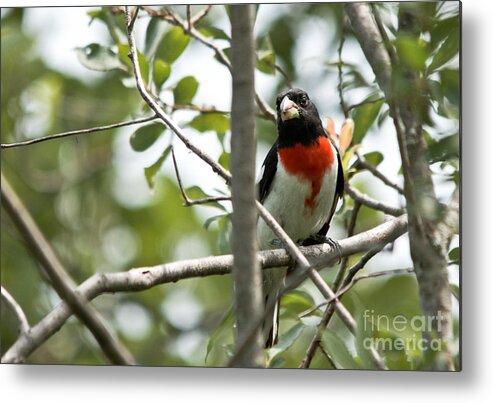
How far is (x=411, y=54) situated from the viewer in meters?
1.99

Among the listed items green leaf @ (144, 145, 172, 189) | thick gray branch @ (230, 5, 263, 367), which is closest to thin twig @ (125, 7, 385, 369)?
green leaf @ (144, 145, 172, 189)

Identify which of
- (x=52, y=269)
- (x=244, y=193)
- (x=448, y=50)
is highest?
(x=448, y=50)

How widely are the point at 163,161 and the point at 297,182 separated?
0.48 m

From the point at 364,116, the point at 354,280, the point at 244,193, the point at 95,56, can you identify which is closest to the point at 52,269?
the point at 244,193

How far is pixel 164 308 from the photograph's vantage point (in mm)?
2990

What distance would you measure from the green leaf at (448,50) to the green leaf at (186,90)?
2.92 ft

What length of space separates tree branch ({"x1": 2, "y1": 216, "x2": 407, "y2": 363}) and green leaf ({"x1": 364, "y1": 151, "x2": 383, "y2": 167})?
0.76ft

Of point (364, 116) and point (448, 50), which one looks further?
point (364, 116)

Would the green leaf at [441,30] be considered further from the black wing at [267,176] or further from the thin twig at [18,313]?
the thin twig at [18,313]

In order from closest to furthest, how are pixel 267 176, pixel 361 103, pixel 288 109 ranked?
pixel 361 103 < pixel 288 109 < pixel 267 176

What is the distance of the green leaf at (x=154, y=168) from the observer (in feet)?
9.13

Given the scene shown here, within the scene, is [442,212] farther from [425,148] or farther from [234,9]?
[234,9]

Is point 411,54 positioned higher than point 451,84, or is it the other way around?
point 451,84

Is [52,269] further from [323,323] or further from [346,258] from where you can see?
[346,258]
